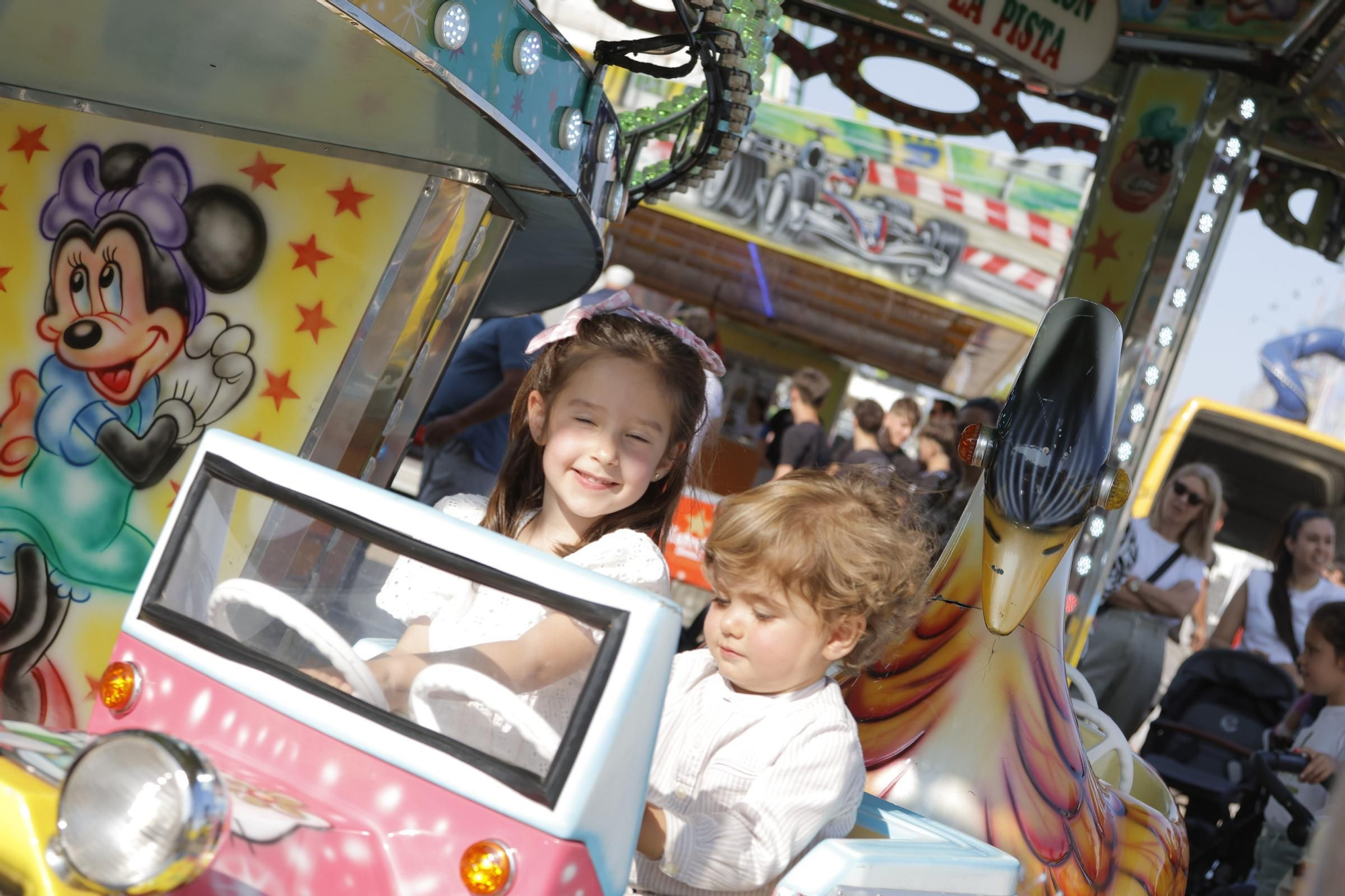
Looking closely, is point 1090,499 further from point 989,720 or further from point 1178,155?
point 1178,155

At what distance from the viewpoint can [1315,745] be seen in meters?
3.23

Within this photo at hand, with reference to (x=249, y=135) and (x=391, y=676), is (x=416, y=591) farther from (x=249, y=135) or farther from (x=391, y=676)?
(x=249, y=135)

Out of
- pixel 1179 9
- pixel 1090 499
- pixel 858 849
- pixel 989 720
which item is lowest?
pixel 858 849

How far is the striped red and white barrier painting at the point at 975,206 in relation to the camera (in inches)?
334

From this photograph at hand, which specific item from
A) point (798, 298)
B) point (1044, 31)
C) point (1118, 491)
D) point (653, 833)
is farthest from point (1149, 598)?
point (798, 298)

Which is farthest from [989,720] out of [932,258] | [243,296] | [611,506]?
[932,258]

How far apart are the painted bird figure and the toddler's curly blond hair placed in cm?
21

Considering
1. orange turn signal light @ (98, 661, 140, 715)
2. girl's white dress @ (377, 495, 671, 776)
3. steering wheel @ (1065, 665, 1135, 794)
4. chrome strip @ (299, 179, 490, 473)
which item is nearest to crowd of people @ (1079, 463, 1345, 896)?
steering wheel @ (1065, 665, 1135, 794)

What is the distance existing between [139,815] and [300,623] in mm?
341

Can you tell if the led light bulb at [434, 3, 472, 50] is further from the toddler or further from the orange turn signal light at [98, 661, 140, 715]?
the orange turn signal light at [98, 661, 140, 715]

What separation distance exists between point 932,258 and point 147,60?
706 centimetres

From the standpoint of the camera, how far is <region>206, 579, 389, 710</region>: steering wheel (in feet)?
4.00

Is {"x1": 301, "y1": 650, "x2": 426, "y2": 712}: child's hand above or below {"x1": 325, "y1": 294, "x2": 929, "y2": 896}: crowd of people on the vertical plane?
below

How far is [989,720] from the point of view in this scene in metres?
1.86
